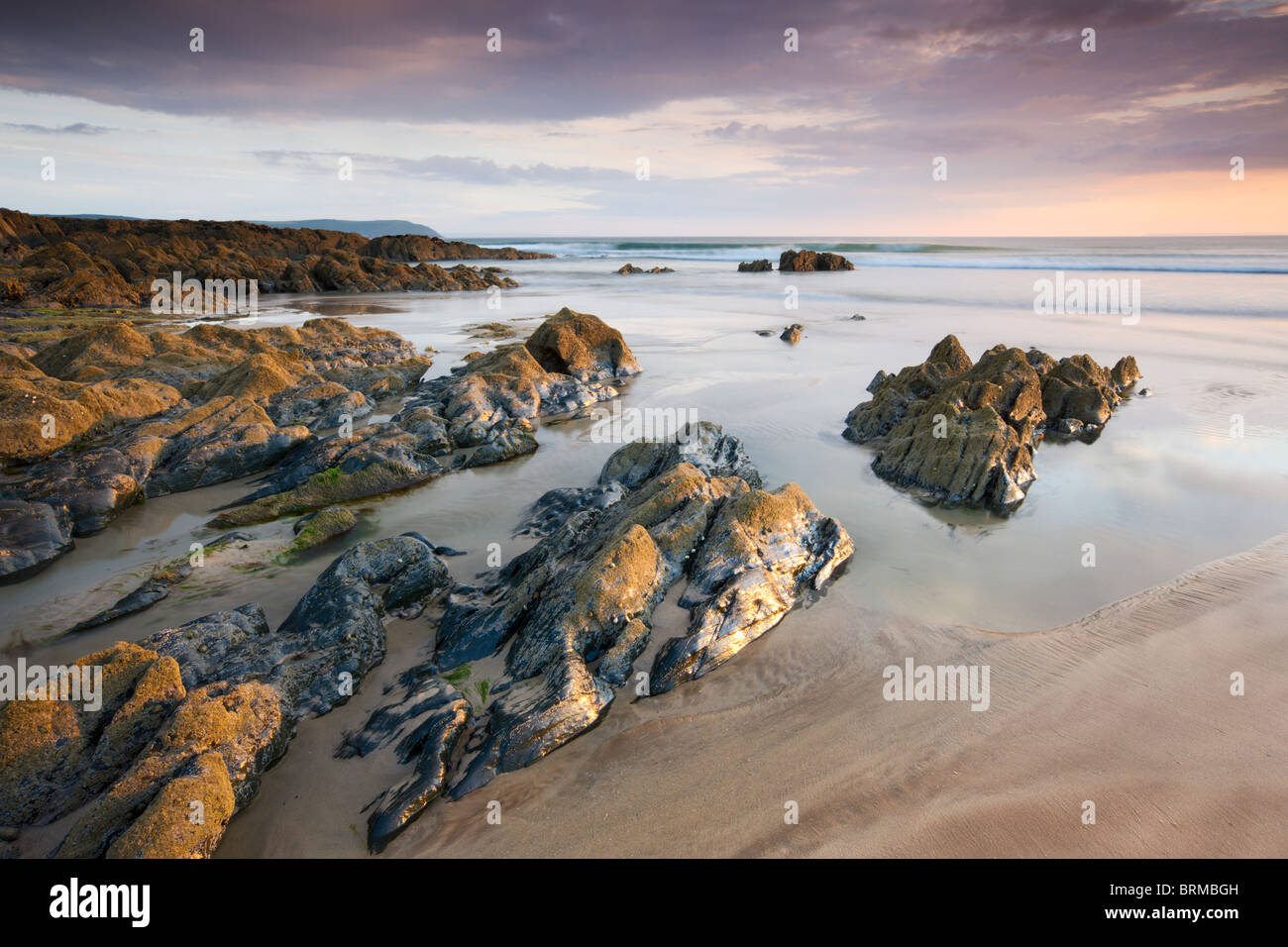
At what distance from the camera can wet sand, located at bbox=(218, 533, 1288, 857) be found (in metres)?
3.93

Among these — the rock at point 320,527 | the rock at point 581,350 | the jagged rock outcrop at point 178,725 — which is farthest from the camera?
the rock at point 581,350

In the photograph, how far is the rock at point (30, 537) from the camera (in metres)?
7.09

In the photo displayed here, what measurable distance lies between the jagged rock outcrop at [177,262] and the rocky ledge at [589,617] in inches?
1337

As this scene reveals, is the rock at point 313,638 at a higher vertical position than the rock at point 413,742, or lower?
higher

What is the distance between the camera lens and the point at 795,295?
37.9 m

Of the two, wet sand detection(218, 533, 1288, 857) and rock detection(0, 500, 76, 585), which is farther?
rock detection(0, 500, 76, 585)

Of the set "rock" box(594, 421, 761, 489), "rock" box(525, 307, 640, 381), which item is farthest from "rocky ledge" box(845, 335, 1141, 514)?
"rock" box(525, 307, 640, 381)

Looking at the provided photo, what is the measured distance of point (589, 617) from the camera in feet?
18.0

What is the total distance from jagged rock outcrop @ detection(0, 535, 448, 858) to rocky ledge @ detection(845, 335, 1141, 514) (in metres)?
7.63

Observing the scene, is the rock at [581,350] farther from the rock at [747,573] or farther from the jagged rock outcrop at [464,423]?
the rock at [747,573]

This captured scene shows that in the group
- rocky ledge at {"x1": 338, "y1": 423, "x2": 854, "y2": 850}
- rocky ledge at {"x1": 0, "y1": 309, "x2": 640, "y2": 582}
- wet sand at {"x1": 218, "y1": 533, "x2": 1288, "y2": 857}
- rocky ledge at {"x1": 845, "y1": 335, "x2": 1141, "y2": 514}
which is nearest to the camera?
wet sand at {"x1": 218, "y1": 533, "x2": 1288, "y2": 857}

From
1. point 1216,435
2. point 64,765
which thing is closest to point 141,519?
point 64,765

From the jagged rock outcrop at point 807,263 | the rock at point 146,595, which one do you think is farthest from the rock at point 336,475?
the jagged rock outcrop at point 807,263

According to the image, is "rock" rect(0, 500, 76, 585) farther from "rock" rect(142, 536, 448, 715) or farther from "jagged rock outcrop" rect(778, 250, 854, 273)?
"jagged rock outcrop" rect(778, 250, 854, 273)
